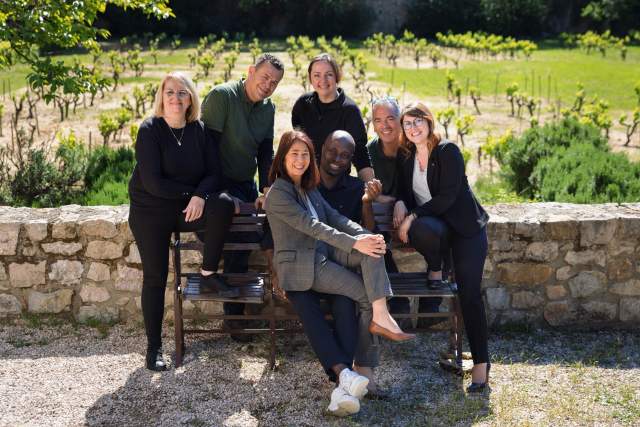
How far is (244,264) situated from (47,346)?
1.23 m

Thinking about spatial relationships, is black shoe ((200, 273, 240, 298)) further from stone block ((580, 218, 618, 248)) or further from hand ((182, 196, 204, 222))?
stone block ((580, 218, 618, 248))

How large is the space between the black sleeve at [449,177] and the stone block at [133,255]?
1.83 meters

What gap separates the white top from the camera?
4.55 metres

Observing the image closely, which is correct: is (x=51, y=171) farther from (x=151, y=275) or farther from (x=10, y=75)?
(x=10, y=75)

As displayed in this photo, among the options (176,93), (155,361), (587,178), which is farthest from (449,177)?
(587,178)

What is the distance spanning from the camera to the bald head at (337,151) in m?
4.44

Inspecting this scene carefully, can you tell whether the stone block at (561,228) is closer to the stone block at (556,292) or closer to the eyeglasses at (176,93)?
the stone block at (556,292)

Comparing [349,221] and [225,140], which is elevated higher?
[225,140]

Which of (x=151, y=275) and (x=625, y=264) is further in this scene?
(x=625, y=264)

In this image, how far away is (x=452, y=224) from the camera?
14.5 ft

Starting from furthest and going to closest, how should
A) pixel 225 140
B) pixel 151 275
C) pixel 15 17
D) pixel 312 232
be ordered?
pixel 15 17, pixel 225 140, pixel 151 275, pixel 312 232

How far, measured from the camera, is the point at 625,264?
5.11 m

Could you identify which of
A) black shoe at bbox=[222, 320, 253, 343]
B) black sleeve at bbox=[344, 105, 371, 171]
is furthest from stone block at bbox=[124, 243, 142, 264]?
black sleeve at bbox=[344, 105, 371, 171]

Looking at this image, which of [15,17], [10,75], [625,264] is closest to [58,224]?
[15,17]
